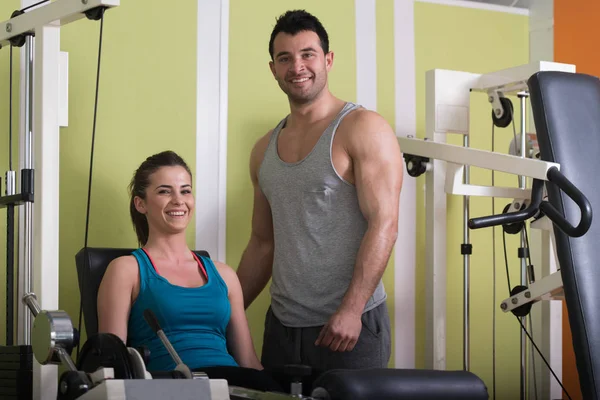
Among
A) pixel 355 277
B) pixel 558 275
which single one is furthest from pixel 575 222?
pixel 355 277

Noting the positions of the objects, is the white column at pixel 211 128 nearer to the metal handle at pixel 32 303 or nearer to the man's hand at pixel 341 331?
the man's hand at pixel 341 331

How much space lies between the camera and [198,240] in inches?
136

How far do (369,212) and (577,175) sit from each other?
→ 649 mm

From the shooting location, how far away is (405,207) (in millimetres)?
3893

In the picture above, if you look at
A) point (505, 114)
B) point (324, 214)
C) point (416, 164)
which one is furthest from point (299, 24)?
point (505, 114)

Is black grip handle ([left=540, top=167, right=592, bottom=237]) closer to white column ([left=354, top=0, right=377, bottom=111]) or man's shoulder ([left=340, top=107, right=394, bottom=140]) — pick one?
man's shoulder ([left=340, top=107, right=394, bottom=140])

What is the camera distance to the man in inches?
111

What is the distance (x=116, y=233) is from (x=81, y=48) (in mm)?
667

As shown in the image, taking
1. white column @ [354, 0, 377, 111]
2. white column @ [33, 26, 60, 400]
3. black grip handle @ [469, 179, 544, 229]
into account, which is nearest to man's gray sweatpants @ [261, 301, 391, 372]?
black grip handle @ [469, 179, 544, 229]

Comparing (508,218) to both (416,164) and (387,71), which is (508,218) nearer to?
(416,164)

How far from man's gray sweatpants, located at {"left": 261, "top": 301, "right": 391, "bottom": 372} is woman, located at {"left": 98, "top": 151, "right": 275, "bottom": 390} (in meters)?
0.21

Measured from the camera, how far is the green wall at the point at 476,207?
3.96 metres

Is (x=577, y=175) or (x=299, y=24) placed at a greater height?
(x=299, y=24)

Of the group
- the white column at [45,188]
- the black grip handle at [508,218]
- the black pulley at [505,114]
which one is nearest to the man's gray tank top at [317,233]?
the black grip handle at [508,218]
